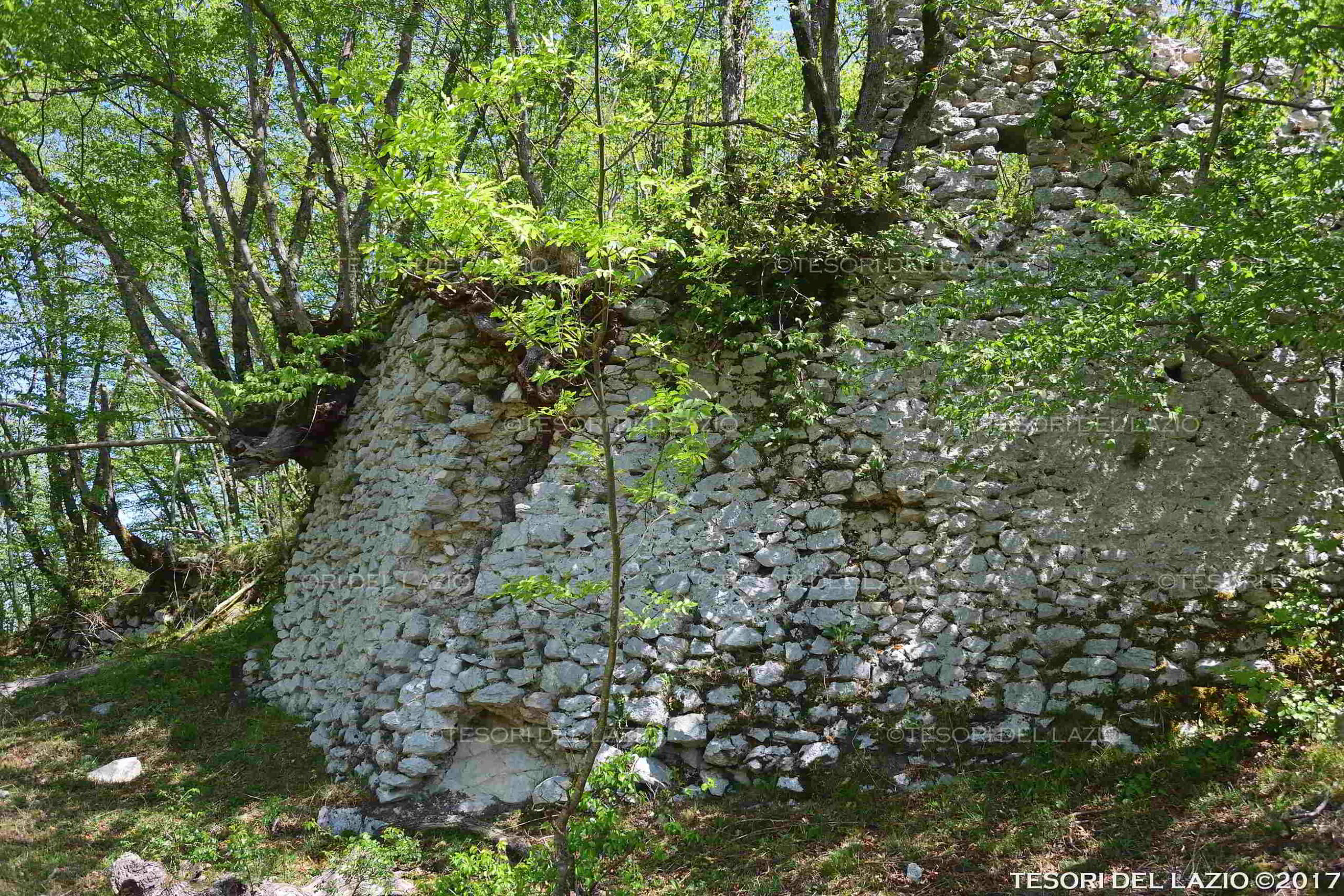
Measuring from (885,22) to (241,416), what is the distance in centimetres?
607

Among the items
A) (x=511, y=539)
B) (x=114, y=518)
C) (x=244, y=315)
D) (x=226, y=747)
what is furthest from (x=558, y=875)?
(x=114, y=518)

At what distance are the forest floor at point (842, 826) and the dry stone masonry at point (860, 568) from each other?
0.28 metres

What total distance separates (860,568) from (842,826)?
57.2 inches

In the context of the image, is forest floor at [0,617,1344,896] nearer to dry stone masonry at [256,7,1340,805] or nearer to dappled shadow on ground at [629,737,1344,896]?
dappled shadow on ground at [629,737,1344,896]

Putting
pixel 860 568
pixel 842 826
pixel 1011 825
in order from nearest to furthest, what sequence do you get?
pixel 1011 825, pixel 842 826, pixel 860 568

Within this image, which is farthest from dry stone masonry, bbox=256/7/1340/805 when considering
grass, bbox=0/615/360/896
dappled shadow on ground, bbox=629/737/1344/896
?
grass, bbox=0/615/360/896

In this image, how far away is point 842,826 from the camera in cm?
413

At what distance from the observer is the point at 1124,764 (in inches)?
161

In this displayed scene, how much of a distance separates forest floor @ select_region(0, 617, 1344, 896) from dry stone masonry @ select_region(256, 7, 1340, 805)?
28 centimetres

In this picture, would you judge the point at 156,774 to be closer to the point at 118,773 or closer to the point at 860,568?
the point at 118,773

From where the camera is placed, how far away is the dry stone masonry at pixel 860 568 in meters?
4.55

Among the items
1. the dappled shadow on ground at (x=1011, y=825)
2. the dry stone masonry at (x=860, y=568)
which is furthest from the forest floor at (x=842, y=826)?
the dry stone masonry at (x=860, y=568)

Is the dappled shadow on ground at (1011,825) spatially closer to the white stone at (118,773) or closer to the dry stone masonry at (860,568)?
the dry stone masonry at (860,568)

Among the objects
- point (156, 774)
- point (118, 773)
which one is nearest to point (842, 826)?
point (156, 774)
